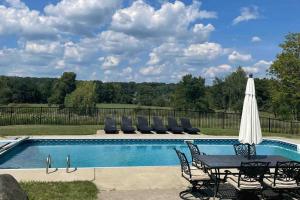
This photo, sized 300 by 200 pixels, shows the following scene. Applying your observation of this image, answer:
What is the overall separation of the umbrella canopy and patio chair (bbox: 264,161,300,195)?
2.82ft

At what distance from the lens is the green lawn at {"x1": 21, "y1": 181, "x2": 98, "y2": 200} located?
22.5 ft

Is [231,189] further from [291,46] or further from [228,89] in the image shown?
[228,89]

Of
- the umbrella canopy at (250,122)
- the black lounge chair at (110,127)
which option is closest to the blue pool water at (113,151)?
the black lounge chair at (110,127)

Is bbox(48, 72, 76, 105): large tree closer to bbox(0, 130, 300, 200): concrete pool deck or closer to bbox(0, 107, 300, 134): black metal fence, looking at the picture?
bbox(0, 107, 300, 134): black metal fence

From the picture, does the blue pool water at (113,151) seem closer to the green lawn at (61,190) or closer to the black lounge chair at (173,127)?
the black lounge chair at (173,127)

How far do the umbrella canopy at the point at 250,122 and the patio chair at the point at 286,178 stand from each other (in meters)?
0.86

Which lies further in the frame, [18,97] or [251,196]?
[18,97]

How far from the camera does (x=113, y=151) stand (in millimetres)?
14625

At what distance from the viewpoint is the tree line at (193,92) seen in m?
23.9

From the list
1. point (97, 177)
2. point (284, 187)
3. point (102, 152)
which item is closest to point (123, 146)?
point (102, 152)

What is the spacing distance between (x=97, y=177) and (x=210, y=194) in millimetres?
2591

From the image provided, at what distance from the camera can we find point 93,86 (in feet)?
142

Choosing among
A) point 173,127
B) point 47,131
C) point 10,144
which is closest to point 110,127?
point 47,131

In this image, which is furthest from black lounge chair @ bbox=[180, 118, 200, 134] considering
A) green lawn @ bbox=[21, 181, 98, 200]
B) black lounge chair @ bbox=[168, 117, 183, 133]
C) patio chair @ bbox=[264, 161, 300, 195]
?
patio chair @ bbox=[264, 161, 300, 195]
